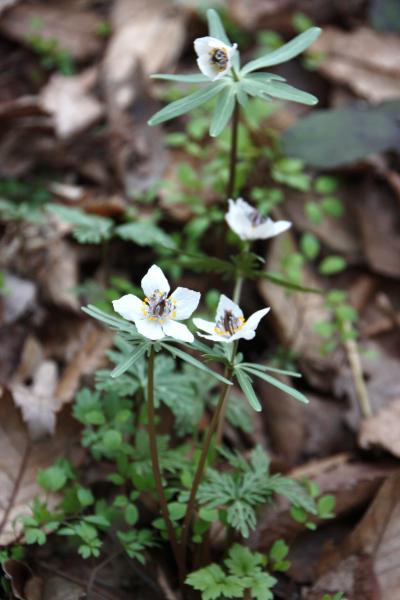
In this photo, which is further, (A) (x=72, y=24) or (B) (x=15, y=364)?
(A) (x=72, y=24)

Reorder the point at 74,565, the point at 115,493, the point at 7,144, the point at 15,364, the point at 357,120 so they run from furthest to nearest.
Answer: the point at 7,144 < the point at 357,120 < the point at 15,364 < the point at 115,493 < the point at 74,565

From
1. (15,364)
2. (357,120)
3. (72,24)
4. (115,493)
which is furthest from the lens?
(72,24)

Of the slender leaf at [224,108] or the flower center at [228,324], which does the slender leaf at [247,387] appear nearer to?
the flower center at [228,324]

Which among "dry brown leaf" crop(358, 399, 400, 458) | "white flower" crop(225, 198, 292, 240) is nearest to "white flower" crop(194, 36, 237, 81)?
"white flower" crop(225, 198, 292, 240)

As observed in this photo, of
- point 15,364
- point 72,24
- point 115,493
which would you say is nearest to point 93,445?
point 115,493

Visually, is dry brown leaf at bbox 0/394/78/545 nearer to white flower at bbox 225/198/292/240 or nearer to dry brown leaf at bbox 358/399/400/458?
white flower at bbox 225/198/292/240

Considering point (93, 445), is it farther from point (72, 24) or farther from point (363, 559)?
point (72, 24)
